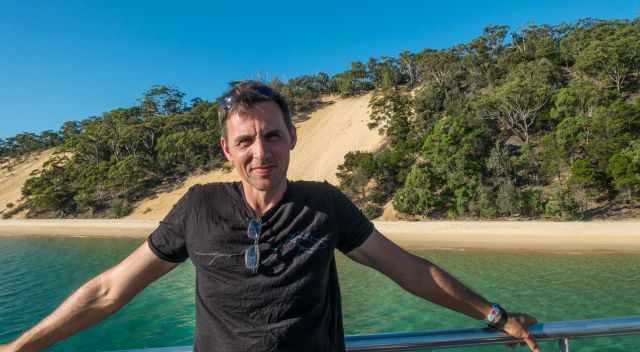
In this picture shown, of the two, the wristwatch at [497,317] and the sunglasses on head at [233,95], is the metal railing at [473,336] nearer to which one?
the wristwatch at [497,317]

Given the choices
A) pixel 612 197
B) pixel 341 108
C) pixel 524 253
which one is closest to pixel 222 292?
pixel 524 253

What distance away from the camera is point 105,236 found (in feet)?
79.5

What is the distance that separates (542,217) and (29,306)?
19.8 metres

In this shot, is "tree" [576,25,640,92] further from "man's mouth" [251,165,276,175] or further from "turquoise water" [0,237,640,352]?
"man's mouth" [251,165,276,175]

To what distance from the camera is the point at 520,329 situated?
4.58ft

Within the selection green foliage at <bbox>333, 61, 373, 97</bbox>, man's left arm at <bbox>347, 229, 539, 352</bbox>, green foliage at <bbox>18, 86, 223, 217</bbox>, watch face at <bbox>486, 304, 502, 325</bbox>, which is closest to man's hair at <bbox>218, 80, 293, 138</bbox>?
man's left arm at <bbox>347, 229, 539, 352</bbox>

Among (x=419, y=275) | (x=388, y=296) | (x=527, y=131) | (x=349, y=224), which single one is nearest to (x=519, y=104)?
(x=527, y=131)

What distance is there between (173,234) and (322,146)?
128 ft

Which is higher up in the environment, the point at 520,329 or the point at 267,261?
the point at 267,261

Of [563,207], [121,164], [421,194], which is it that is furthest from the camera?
[121,164]

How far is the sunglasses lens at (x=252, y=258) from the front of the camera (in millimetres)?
1275

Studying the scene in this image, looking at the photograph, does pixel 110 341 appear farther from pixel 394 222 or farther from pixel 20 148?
pixel 20 148

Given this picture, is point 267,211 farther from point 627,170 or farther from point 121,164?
point 121,164

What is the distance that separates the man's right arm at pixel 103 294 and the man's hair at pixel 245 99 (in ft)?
1.77
